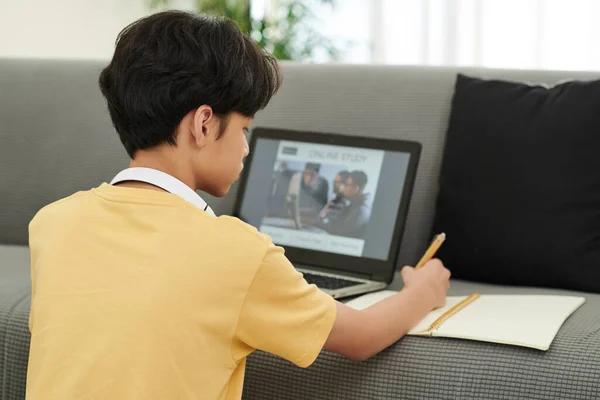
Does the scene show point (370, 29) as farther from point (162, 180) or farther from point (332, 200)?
point (162, 180)

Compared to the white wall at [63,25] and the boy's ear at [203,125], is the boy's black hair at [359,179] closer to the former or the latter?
the boy's ear at [203,125]

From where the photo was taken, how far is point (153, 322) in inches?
34.9

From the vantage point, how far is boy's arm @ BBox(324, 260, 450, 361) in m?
1.05

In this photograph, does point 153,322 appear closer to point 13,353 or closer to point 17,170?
point 13,353

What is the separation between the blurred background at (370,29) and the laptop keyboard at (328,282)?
201 centimetres

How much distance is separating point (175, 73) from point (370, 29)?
307 centimetres

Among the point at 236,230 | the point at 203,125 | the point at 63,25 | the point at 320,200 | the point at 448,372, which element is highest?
the point at 63,25

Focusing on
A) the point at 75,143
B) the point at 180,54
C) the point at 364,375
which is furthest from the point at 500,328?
the point at 75,143

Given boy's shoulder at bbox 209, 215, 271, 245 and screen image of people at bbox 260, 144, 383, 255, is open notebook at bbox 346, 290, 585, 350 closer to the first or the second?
screen image of people at bbox 260, 144, 383, 255

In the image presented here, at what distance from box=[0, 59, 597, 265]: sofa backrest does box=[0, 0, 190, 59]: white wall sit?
99 cm

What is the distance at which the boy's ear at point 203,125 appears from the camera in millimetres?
1003

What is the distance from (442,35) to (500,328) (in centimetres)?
278

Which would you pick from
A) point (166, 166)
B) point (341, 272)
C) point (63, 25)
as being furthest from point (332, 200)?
point (63, 25)

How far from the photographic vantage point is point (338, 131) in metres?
1.82
